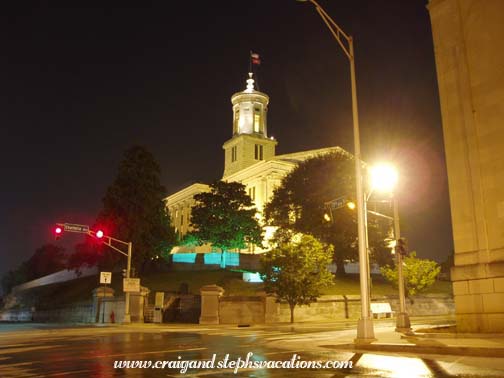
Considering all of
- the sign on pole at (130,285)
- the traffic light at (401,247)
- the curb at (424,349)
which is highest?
the traffic light at (401,247)

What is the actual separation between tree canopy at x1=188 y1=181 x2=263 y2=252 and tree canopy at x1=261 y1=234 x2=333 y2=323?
3019 cm

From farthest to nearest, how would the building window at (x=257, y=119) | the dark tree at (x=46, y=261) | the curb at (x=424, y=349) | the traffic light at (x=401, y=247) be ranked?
the dark tree at (x=46, y=261) < the building window at (x=257, y=119) < the traffic light at (x=401, y=247) < the curb at (x=424, y=349)

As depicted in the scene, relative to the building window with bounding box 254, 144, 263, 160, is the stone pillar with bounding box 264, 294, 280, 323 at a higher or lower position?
lower

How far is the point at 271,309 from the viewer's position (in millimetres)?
40844

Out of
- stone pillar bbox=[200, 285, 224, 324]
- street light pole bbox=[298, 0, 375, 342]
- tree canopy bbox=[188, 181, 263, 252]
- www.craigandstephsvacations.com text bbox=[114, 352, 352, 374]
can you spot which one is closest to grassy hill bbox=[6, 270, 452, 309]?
tree canopy bbox=[188, 181, 263, 252]

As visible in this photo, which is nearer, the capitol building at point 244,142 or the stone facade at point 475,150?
the stone facade at point 475,150

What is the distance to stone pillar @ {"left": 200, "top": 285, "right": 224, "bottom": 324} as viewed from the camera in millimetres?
39656

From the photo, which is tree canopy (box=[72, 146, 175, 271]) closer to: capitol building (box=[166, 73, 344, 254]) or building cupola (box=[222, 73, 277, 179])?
capitol building (box=[166, 73, 344, 254])

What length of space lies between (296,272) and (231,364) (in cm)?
2760

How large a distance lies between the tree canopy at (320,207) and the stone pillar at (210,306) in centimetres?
1985

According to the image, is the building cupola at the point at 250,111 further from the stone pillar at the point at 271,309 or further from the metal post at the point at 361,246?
the metal post at the point at 361,246

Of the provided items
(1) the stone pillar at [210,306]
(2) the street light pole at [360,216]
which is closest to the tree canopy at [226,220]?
(1) the stone pillar at [210,306]

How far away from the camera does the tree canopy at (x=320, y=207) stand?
5938 cm

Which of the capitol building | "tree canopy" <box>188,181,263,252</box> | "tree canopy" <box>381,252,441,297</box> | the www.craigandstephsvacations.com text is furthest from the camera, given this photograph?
the capitol building
